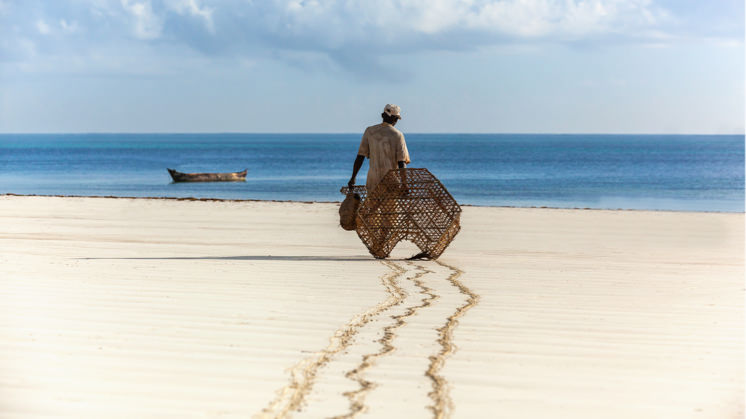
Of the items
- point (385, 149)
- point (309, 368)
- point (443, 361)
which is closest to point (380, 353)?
point (443, 361)

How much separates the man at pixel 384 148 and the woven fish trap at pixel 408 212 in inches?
5.5

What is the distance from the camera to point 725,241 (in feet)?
42.6

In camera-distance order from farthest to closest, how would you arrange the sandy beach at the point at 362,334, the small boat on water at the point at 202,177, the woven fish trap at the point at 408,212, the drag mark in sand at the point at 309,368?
the small boat on water at the point at 202,177 → the woven fish trap at the point at 408,212 → the sandy beach at the point at 362,334 → the drag mark in sand at the point at 309,368

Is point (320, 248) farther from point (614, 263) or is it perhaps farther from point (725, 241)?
point (725, 241)

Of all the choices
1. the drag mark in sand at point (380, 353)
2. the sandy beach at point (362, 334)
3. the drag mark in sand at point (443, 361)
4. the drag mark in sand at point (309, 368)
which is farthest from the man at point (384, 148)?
the drag mark in sand at point (309, 368)

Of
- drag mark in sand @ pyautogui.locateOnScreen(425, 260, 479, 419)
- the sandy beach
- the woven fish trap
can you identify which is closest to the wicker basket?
the woven fish trap

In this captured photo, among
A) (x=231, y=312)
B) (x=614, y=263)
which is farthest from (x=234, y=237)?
(x=231, y=312)

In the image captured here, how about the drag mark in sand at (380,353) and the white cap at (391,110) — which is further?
the white cap at (391,110)

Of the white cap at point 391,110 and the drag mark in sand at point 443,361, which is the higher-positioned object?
the white cap at point 391,110

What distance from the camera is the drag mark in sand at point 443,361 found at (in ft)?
11.6

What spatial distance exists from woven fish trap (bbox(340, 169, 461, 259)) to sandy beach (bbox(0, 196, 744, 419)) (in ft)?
1.03

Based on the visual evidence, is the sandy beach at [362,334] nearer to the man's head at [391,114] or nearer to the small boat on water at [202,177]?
the man's head at [391,114]

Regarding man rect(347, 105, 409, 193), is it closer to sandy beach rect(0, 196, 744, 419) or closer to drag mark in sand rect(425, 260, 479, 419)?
sandy beach rect(0, 196, 744, 419)

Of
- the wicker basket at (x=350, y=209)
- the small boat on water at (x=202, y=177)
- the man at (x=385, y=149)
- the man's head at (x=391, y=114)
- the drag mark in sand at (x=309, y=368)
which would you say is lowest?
the drag mark in sand at (x=309, y=368)
